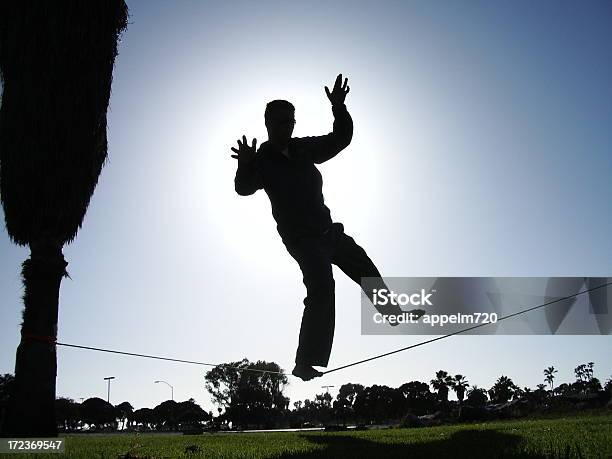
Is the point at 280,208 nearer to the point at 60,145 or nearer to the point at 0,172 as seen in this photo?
the point at 60,145

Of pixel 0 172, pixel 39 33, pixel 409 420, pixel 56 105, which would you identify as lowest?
pixel 409 420

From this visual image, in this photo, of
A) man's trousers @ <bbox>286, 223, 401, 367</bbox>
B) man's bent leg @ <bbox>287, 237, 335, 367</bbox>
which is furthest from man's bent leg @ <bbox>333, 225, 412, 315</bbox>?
man's bent leg @ <bbox>287, 237, 335, 367</bbox>

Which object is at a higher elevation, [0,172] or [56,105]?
[56,105]

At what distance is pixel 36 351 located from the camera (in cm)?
974

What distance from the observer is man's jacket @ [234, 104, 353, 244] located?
625 cm

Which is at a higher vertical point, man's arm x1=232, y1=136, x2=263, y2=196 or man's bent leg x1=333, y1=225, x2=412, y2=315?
man's arm x1=232, y1=136, x2=263, y2=196

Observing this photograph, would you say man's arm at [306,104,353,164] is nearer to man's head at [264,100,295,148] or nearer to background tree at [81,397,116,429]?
man's head at [264,100,295,148]

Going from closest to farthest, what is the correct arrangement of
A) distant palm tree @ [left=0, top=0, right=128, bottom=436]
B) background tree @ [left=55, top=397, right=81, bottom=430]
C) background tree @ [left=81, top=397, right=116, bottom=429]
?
distant palm tree @ [left=0, top=0, right=128, bottom=436], background tree @ [left=55, top=397, right=81, bottom=430], background tree @ [left=81, top=397, right=116, bottom=429]

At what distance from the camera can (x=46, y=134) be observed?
411 inches

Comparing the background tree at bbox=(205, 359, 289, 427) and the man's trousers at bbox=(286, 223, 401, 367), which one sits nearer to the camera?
the man's trousers at bbox=(286, 223, 401, 367)

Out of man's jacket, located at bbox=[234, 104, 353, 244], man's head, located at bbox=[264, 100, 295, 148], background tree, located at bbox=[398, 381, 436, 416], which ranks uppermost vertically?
man's head, located at bbox=[264, 100, 295, 148]

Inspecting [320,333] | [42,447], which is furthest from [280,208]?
[42,447]

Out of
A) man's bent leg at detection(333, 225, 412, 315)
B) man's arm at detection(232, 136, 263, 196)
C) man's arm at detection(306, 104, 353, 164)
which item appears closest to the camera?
man's arm at detection(232, 136, 263, 196)

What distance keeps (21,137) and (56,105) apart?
882mm
